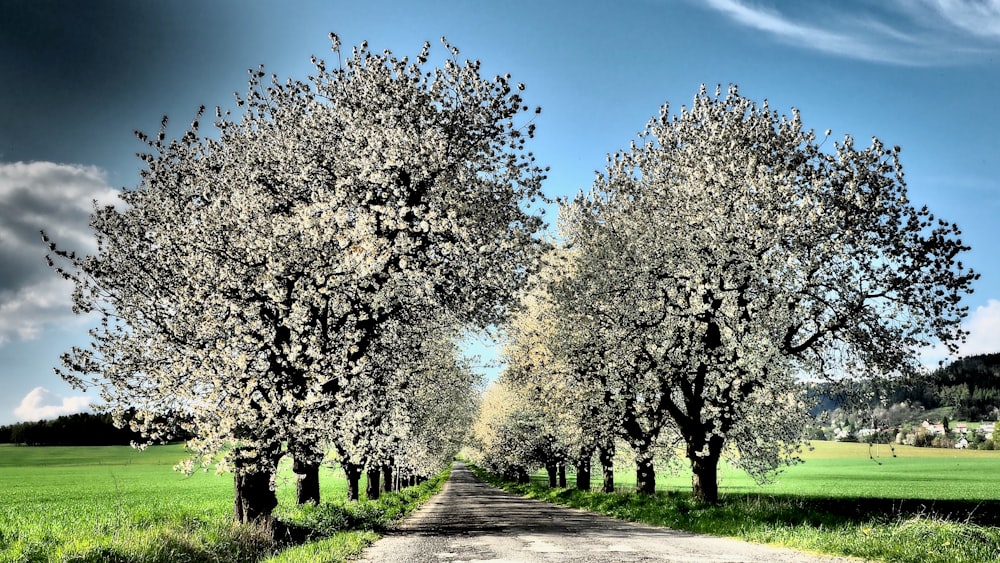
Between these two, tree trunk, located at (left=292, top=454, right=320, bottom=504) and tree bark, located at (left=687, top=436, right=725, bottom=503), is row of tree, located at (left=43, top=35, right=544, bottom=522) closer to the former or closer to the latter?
tree trunk, located at (left=292, top=454, right=320, bottom=504)

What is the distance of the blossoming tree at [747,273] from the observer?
75.2 ft

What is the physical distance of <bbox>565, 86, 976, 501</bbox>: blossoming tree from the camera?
75.2ft

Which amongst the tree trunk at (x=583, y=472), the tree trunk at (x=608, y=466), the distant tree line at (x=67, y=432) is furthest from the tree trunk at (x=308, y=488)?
the distant tree line at (x=67, y=432)

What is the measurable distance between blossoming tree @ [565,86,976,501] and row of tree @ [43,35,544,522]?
690 cm

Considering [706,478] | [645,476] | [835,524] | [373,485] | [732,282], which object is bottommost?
[373,485]

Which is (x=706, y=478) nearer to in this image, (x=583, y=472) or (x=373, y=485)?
(x=583, y=472)

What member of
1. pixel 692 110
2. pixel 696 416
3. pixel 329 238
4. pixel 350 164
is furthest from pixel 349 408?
pixel 692 110

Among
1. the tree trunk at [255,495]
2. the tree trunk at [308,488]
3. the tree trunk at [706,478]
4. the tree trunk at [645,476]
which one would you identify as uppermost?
the tree trunk at [255,495]

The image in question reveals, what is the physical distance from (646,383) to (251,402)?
16466 mm

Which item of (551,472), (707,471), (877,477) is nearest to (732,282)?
(707,471)

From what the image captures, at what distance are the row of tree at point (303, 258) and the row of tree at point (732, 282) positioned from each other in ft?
14.0

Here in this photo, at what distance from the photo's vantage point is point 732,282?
2459 cm

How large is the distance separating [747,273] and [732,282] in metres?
0.83

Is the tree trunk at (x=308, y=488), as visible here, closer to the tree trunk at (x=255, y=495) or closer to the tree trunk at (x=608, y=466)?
the tree trunk at (x=255, y=495)
